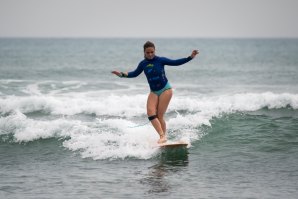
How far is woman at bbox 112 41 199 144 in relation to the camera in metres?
10.4

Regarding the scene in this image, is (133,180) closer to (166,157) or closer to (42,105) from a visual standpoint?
Answer: (166,157)

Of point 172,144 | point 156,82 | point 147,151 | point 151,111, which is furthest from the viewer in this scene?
point 147,151

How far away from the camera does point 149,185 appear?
366 inches

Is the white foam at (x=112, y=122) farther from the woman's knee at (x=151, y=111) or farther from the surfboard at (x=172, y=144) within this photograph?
the woman's knee at (x=151, y=111)

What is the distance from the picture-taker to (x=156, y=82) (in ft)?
35.1

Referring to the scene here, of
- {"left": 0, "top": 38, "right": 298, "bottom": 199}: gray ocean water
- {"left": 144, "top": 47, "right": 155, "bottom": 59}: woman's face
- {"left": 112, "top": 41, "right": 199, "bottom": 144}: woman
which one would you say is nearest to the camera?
{"left": 0, "top": 38, "right": 298, "bottom": 199}: gray ocean water

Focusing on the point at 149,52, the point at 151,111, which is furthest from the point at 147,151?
the point at 149,52

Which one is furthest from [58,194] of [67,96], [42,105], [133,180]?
[67,96]

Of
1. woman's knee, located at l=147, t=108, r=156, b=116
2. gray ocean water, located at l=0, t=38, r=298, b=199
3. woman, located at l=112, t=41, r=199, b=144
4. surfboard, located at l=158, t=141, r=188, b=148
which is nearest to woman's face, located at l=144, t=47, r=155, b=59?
woman, located at l=112, t=41, r=199, b=144

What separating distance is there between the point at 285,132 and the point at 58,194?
7408 mm

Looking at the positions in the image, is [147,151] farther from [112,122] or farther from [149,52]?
[112,122]

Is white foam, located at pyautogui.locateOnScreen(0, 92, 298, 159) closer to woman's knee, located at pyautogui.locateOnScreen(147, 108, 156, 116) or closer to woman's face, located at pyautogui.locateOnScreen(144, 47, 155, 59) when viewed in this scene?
woman's knee, located at pyautogui.locateOnScreen(147, 108, 156, 116)

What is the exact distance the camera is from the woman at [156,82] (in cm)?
1041

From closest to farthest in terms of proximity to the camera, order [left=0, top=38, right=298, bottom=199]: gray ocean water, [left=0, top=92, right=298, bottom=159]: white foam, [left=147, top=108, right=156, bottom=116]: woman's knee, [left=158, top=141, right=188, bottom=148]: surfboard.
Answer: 1. [left=0, top=38, right=298, bottom=199]: gray ocean water
2. [left=147, top=108, right=156, bottom=116]: woman's knee
3. [left=158, top=141, right=188, bottom=148]: surfboard
4. [left=0, top=92, right=298, bottom=159]: white foam
